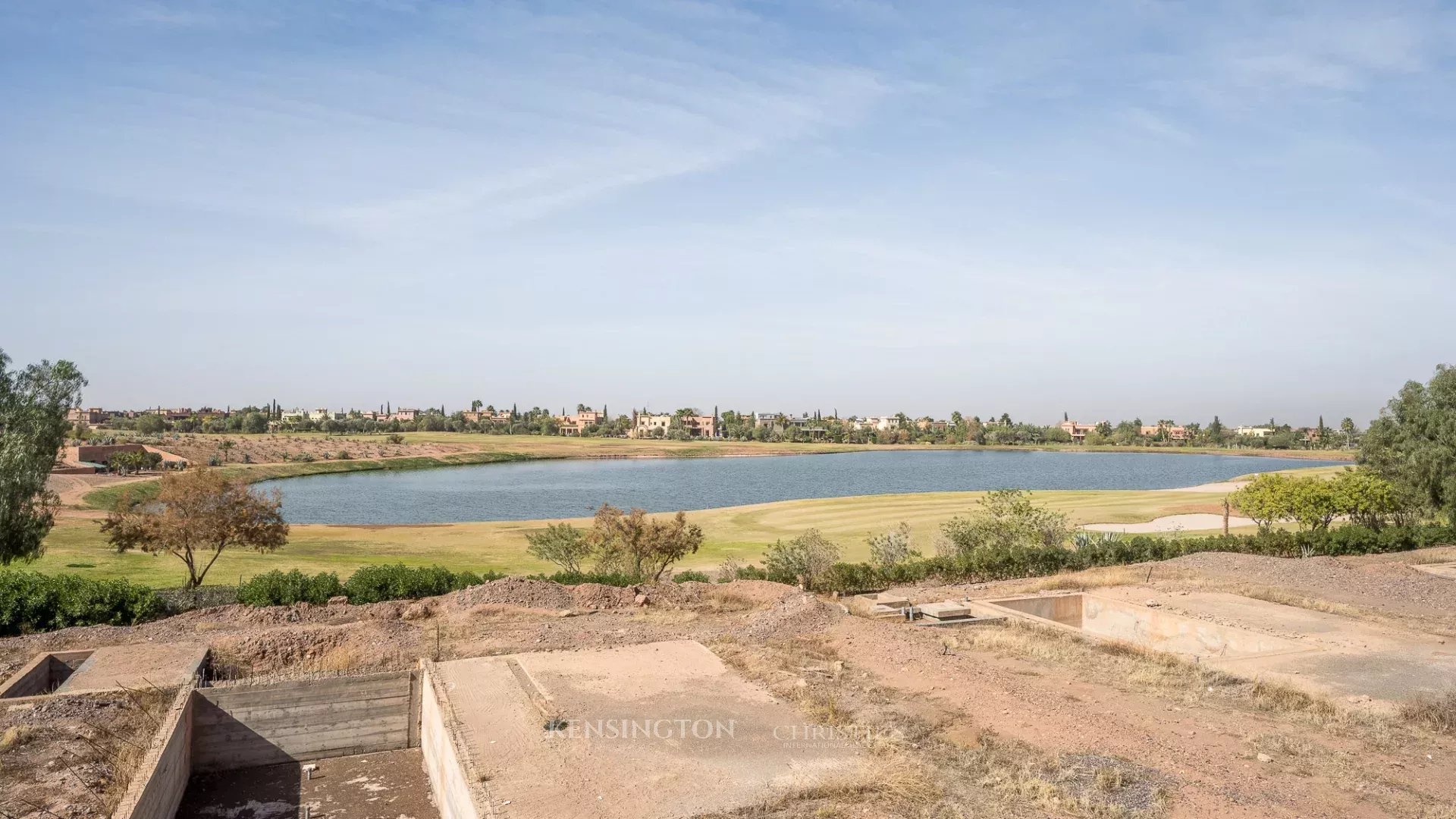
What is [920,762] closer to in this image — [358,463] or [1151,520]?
[1151,520]

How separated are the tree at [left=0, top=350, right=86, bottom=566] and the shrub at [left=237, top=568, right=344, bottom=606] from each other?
562 cm

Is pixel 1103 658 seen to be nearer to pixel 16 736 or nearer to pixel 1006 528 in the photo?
pixel 1006 528

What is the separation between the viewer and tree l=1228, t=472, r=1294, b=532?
116ft

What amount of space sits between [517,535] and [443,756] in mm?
32108

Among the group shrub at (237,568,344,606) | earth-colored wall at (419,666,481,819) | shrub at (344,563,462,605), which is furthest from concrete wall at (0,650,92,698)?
earth-colored wall at (419,666,481,819)

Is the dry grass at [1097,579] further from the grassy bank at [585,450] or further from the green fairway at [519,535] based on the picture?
the grassy bank at [585,450]

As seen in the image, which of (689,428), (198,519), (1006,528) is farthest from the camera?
(689,428)

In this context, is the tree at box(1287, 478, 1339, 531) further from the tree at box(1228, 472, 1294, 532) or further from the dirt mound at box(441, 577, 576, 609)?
the dirt mound at box(441, 577, 576, 609)

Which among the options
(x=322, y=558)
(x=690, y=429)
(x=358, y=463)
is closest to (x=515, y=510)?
(x=322, y=558)

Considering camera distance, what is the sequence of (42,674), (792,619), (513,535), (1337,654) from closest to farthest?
1. (42,674)
2. (1337,654)
3. (792,619)
4. (513,535)

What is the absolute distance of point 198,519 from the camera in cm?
2386

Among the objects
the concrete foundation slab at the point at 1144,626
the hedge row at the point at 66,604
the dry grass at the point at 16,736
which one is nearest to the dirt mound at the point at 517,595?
the hedge row at the point at 66,604

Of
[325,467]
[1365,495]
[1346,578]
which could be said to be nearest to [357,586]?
[1346,578]

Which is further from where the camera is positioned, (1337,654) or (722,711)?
(1337,654)
